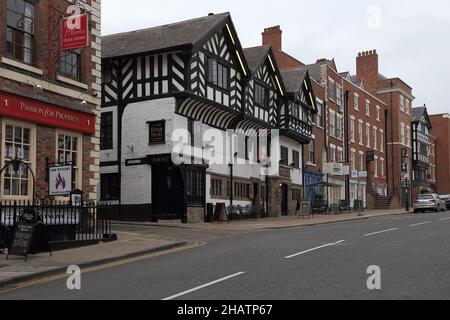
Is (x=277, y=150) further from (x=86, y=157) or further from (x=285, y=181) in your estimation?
(x=86, y=157)

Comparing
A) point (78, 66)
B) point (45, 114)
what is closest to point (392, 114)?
point (78, 66)

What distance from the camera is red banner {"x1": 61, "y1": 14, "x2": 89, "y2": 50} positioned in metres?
18.9

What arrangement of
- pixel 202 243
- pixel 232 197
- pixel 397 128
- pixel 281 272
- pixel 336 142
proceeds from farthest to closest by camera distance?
pixel 397 128
pixel 336 142
pixel 232 197
pixel 202 243
pixel 281 272

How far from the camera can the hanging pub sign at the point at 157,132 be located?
2802 cm

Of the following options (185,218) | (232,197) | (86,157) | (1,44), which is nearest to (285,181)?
(232,197)

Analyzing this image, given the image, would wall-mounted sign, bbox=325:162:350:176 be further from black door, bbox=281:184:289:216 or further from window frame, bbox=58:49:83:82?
window frame, bbox=58:49:83:82

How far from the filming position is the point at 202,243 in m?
18.7

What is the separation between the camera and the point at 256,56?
3650 cm

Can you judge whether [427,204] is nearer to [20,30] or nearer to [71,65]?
[71,65]

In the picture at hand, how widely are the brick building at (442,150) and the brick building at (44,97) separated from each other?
6905 centimetres

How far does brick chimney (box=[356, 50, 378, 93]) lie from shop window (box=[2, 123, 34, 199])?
52.1 m

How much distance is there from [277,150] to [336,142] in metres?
13.3

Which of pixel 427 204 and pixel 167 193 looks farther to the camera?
pixel 427 204

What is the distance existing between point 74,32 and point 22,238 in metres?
7.90
